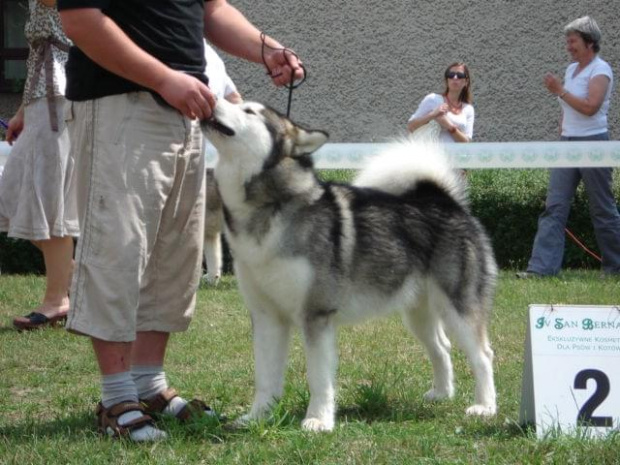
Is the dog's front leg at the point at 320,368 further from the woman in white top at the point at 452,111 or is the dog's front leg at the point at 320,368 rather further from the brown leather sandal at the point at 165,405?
the woman in white top at the point at 452,111

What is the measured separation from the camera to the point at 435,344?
177 inches

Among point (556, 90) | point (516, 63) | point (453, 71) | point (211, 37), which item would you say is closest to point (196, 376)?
point (211, 37)

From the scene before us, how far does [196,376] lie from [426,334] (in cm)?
113

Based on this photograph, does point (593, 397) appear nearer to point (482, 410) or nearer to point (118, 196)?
point (482, 410)

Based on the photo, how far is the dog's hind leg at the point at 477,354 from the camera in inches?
165

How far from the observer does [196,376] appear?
484 cm

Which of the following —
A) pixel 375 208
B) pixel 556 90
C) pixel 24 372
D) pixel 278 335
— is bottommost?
pixel 24 372

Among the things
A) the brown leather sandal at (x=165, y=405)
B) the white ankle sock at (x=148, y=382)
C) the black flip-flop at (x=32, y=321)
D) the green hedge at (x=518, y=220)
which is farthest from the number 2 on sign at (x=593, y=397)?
the green hedge at (x=518, y=220)

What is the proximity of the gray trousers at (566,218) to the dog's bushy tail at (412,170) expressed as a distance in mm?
3670

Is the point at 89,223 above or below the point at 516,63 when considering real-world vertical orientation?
below

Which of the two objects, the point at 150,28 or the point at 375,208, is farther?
the point at 375,208

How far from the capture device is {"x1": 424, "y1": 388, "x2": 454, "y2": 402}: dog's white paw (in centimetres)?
440

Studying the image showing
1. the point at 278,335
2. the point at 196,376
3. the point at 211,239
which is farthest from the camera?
the point at 211,239

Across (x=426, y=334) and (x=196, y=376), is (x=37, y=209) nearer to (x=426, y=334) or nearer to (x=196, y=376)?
(x=196, y=376)
